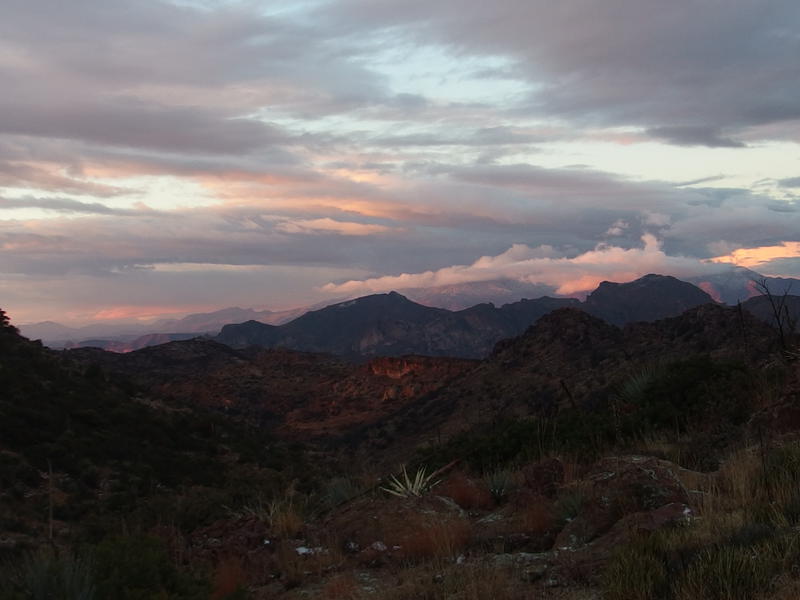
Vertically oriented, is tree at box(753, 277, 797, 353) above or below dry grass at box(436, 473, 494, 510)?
above

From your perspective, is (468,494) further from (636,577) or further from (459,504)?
(636,577)

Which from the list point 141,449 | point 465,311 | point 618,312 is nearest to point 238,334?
point 465,311

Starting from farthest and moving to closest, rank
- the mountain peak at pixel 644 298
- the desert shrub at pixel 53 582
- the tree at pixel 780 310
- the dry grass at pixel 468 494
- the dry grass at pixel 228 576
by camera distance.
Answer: the mountain peak at pixel 644 298 < the tree at pixel 780 310 < the dry grass at pixel 468 494 < the dry grass at pixel 228 576 < the desert shrub at pixel 53 582

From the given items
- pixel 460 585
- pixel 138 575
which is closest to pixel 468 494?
pixel 460 585

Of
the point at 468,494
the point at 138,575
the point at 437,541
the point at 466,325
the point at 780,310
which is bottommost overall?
the point at 466,325

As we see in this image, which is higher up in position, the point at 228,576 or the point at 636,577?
the point at 636,577

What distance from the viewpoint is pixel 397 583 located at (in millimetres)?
6488

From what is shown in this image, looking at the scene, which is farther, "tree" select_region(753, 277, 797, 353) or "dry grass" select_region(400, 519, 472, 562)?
"tree" select_region(753, 277, 797, 353)

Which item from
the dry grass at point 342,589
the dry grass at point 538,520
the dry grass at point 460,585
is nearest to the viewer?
the dry grass at point 460,585

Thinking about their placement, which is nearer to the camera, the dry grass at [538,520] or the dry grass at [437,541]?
the dry grass at [437,541]

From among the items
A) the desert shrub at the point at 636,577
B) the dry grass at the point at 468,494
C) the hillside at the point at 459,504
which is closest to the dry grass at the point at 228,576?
the hillside at the point at 459,504

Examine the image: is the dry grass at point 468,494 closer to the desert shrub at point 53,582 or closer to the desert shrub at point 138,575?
the desert shrub at point 138,575

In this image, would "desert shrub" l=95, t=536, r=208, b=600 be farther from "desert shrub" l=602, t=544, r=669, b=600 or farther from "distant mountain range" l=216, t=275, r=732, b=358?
"distant mountain range" l=216, t=275, r=732, b=358

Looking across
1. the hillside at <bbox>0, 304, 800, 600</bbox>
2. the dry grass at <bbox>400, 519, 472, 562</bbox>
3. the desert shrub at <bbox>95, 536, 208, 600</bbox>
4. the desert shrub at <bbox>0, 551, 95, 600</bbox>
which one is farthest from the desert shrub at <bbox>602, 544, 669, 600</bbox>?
the desert shrub at <bbox>0, 551, 95, 600</bbox>
